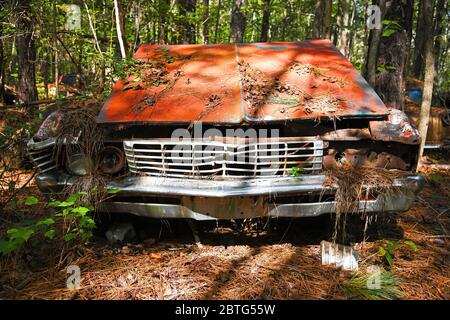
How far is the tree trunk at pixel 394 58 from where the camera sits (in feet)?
15.3

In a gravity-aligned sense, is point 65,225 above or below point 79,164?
below

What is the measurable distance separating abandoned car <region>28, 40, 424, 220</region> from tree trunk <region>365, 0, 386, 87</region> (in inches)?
76.8

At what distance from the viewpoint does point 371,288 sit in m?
2.14

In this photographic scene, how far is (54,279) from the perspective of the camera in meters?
2.25

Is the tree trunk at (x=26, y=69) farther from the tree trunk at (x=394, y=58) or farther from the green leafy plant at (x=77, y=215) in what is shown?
the tree trunk at (x=394, y=58)

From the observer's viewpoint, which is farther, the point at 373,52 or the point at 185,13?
the point at 185,13

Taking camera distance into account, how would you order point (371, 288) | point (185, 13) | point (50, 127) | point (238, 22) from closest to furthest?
point (371, 288)
point (50, 127)
point (185, 13)
point (238, 22)

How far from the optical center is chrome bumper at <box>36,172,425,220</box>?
2.30 meters

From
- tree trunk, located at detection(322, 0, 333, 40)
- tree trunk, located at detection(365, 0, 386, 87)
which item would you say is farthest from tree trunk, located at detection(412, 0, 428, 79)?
tree trunk, located at detection(365, 0, 386, 87)

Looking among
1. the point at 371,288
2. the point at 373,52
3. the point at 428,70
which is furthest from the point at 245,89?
the point at 428,70

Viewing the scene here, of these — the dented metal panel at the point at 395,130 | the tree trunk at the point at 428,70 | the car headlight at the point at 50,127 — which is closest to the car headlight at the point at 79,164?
the car headlight at the point at 50,127

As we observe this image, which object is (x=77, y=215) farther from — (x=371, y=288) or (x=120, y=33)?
(x=120, y=33)

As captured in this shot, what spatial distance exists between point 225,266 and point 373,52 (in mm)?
3678
